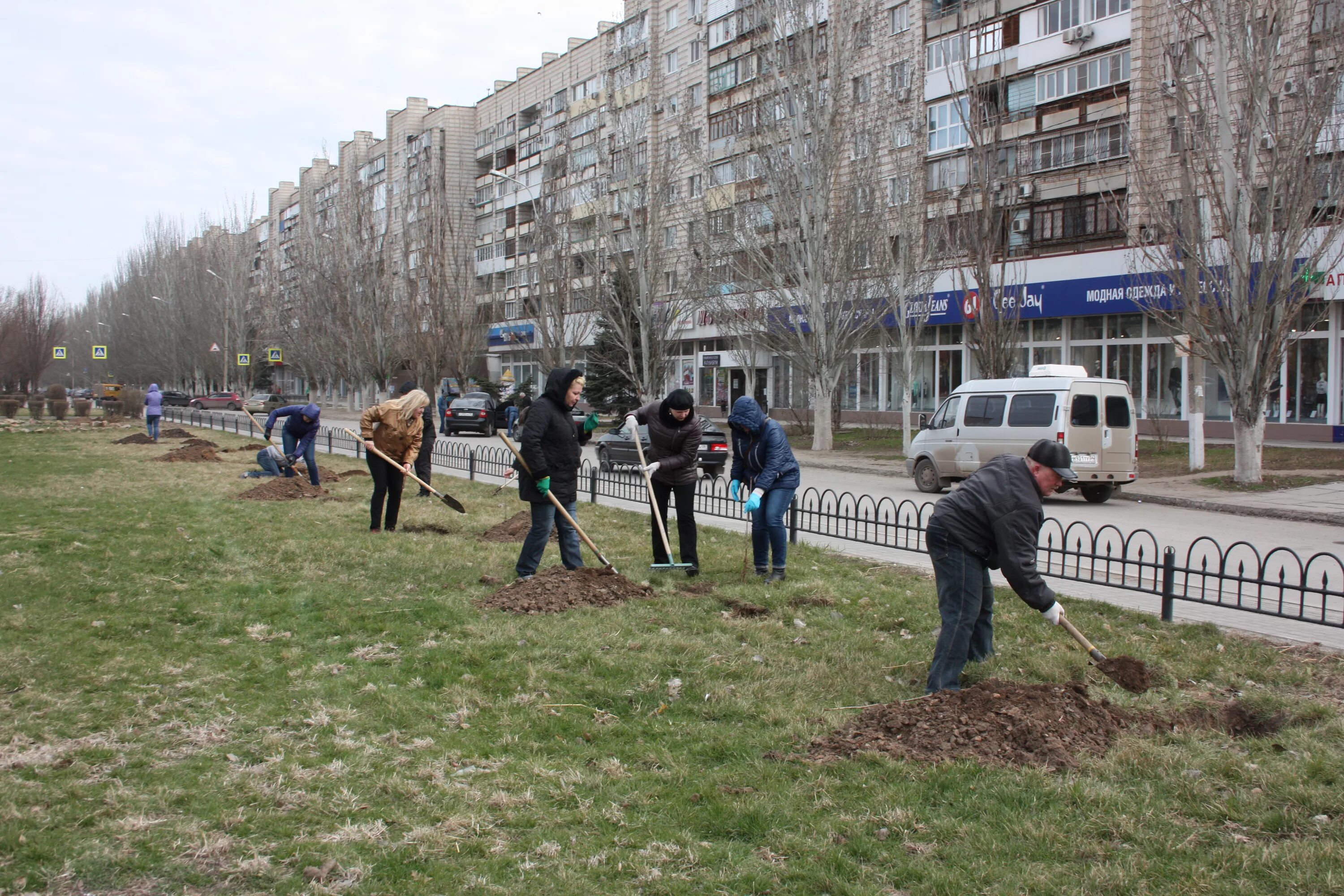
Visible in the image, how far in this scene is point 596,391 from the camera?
35.7 metres

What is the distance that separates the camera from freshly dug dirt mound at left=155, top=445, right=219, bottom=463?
20594 mm

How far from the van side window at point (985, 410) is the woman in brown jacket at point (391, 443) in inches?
382

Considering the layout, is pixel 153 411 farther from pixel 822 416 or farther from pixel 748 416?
pixel 748 416

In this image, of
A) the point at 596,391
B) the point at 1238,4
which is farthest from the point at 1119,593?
the point at 596,391

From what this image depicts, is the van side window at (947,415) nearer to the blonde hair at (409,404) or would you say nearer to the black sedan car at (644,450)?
the black sedan car at (644,450)

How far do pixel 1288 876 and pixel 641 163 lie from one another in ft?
116

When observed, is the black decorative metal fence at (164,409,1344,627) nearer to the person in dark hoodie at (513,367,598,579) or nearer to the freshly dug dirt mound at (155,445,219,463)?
the person in dark hoodie at (513,367,598,579)

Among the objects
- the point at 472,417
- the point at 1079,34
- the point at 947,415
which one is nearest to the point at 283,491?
the point at 947,415

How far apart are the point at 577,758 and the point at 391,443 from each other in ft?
23.1

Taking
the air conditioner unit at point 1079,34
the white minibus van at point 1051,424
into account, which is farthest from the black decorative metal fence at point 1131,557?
the air conditioner unit at point 1079,34

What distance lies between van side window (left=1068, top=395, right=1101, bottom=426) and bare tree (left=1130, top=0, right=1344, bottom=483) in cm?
406

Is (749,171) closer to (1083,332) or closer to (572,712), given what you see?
(1083,332)

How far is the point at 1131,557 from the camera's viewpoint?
11.5 meters

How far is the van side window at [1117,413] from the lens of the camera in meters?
15.9
